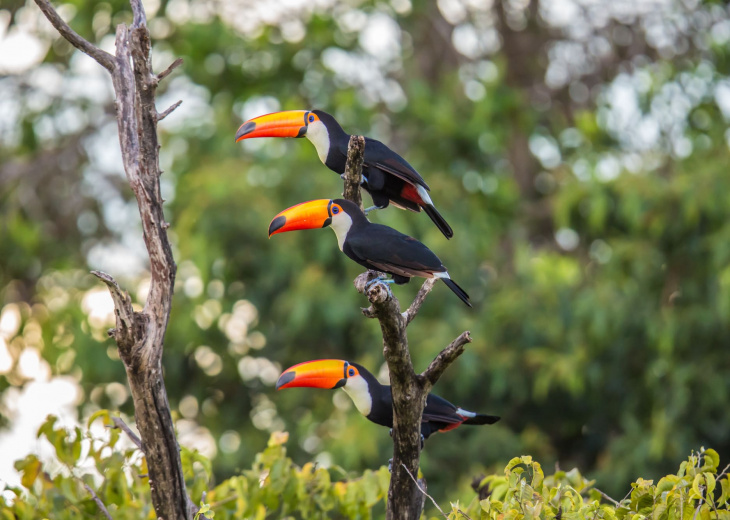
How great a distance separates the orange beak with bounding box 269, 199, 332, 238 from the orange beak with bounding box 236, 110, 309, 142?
400mm

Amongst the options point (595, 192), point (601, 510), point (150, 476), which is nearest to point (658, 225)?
point (595, 192)

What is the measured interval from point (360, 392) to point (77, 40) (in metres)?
1.55

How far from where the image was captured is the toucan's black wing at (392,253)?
3156mm

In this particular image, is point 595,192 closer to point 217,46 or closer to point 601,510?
point 217,46

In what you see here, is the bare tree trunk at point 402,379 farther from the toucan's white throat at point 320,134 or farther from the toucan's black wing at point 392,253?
the toucan's white throat at point 320,134

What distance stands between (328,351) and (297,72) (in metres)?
2.76

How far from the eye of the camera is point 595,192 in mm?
7938

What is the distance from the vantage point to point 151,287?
319 cm

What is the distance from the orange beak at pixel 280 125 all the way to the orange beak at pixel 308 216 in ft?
1.31

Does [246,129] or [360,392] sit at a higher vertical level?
[246,129]

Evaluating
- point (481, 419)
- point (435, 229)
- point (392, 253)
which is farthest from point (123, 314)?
point (435, 229)

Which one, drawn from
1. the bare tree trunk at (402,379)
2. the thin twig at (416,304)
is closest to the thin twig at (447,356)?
the bare tree trunk at (402,379)

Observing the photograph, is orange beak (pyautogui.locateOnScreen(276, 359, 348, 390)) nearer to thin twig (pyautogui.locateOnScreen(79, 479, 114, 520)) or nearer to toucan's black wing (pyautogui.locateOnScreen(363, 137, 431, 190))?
toucan's black wing (pyautogui.locateOnScreen(363, 137, 431, 190))

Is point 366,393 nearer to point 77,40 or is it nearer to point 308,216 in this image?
point 308,216
